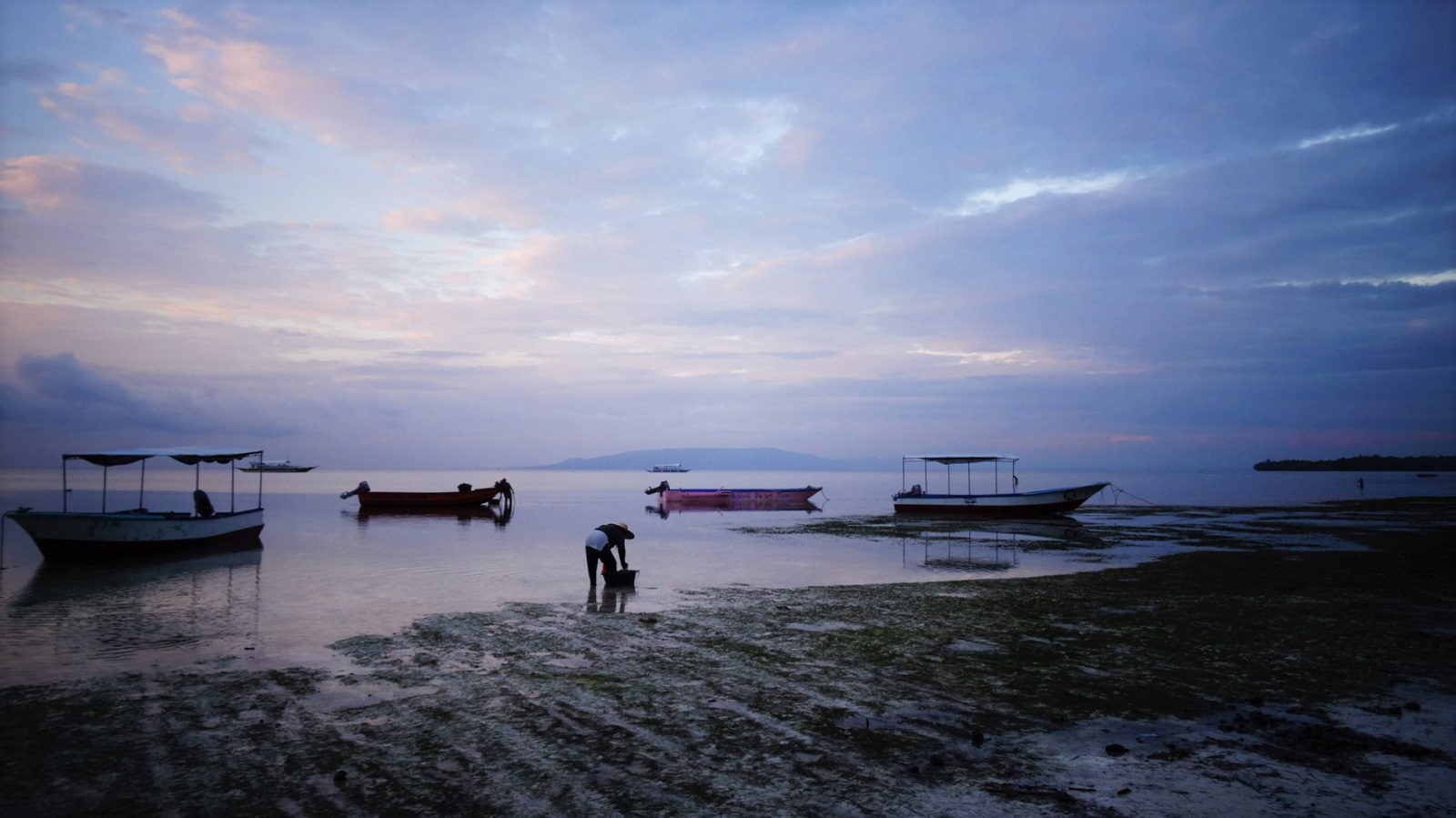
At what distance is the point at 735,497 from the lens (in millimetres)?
69812

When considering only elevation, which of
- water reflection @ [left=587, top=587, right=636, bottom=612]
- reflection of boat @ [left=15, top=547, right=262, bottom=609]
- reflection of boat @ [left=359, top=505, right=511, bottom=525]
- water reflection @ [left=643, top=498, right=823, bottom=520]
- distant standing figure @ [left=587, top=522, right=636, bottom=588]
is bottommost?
water reflection @ [left=643, top=498, right=823, bottom=520]

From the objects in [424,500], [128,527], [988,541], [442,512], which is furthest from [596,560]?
[424,500]

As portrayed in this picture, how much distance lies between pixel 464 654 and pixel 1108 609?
11.7m

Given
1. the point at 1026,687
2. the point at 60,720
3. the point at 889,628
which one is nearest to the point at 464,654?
the point at 60,720

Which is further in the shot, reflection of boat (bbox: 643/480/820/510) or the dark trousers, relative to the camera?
reflection of boat (bbox: 643/480/820/510)

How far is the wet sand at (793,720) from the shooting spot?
234 inches

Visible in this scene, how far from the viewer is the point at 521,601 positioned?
16.4m

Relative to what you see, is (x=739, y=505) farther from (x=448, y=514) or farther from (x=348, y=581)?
(x=348, y=581)

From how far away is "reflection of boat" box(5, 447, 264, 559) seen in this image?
23281mm

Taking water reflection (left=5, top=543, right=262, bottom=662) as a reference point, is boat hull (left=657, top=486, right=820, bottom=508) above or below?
below

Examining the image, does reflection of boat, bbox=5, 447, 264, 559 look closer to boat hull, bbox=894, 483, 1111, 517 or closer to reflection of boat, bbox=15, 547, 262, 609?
reflection of boat, bbox=15, 547, 262, 609

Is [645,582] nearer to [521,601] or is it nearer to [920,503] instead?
[521,601]

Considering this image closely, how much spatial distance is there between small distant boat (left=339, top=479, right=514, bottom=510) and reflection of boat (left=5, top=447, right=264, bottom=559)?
30.2 meters

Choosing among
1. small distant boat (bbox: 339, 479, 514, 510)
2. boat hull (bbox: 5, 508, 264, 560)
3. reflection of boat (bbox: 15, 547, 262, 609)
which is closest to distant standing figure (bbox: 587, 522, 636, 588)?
reflection of boat (bbox: 15, 547, 262, 609)
